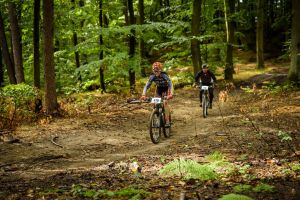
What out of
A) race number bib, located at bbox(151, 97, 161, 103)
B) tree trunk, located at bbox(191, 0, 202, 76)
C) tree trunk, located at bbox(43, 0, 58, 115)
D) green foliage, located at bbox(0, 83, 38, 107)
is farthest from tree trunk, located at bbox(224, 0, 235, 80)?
race number bib, located at bbox(151, 97, 161, 103)

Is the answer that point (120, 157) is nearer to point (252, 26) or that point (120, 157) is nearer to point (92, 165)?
point (92, 165)

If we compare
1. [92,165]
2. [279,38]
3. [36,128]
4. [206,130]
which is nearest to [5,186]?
[92,165]

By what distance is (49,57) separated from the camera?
15.5 meters

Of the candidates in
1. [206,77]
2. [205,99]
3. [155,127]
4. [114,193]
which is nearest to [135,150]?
[155,127]

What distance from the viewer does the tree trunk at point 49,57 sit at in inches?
599

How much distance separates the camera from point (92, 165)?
9266mm

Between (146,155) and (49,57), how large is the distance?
24.2 ft

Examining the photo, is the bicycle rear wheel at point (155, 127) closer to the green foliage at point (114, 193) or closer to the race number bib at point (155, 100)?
the race number bib at point (155, 100)

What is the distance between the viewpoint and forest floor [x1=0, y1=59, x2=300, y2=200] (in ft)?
21.9

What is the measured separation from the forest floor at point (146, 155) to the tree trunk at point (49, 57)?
81 centimetres

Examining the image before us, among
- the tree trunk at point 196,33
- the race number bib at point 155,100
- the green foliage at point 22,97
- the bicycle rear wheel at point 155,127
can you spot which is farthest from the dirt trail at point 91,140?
the tree trunk at point 196,33

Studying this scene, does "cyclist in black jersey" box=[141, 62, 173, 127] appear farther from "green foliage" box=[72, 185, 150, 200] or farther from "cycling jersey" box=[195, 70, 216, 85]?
"green foliage" box=[72, 185, 150, 200]

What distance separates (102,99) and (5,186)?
54.0 feet

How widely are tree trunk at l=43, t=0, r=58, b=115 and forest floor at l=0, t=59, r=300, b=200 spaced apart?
809mm
